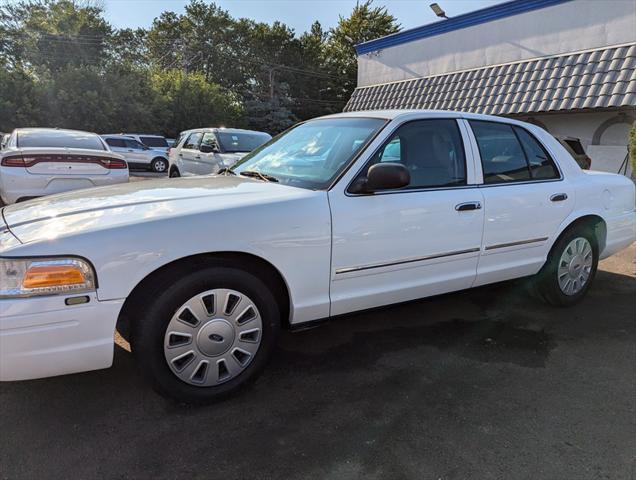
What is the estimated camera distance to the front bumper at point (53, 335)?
2.15 meters

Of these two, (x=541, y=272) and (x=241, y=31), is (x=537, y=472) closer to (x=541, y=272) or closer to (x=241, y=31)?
(x=541, y=272)

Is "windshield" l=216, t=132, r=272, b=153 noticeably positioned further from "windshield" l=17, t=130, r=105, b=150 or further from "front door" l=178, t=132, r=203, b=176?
"windshield" l=17, t=130, r=105, b=150

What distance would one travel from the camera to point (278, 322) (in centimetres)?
284

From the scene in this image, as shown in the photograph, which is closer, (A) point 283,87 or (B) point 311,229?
(B) point 311,229

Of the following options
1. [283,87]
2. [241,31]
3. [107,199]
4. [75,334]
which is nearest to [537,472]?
[75,334]

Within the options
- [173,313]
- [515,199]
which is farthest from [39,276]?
[515,199]

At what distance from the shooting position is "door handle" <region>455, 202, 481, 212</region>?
337 cm

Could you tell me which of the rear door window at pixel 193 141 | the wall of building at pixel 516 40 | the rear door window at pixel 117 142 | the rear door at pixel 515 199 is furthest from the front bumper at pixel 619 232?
the rear door window at pixel 117 142

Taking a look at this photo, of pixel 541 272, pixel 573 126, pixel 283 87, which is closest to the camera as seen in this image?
pixel 541 272

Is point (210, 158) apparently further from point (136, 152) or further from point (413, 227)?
point (136, 152)

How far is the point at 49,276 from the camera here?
2.21 m

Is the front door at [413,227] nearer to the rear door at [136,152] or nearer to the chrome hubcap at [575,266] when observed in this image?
the chrome hubcap at [575,266]

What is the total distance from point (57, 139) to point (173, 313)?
19.0ft

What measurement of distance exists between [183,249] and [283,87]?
4583cm
